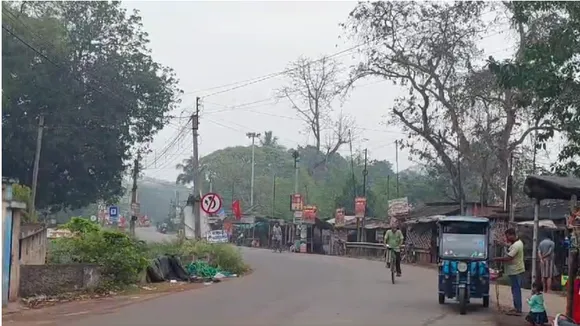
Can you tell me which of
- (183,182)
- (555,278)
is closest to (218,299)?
(555,278)

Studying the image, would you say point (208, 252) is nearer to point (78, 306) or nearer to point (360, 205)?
point (78, 306)

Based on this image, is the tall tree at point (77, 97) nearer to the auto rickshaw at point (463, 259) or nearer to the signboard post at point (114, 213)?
the signboard post at point (114, 213)

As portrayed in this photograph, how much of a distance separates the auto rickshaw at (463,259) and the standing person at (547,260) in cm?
537

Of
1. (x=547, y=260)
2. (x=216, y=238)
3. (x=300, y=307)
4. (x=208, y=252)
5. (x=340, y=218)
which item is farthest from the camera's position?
(x=340, y=218)

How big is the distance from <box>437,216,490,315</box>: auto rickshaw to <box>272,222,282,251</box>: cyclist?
137 feet

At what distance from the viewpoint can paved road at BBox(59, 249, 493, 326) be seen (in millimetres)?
13180

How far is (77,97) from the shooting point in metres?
45.9

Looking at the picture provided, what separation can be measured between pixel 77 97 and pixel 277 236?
19.6 metres

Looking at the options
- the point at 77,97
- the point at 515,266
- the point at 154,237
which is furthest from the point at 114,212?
the point at 515,266

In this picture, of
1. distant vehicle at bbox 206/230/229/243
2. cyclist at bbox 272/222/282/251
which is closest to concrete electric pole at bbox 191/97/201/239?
distant vehicle at bbox 206/230/229/243

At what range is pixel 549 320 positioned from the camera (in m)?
13.1

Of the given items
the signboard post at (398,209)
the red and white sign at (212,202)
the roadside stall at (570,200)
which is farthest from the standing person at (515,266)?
the signboard post at (398,209)

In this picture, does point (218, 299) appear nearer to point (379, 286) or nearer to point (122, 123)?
point (379, 286)

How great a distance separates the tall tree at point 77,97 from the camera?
44.0 metres
